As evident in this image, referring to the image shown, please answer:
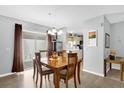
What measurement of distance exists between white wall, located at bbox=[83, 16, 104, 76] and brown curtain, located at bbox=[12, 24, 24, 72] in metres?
2.94

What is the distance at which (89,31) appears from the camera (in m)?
4.33

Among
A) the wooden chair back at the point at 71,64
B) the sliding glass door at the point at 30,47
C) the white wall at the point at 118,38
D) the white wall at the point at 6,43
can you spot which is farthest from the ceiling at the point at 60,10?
the sliding glass door at the point at 30,47

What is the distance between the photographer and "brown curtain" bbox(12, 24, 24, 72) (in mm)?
4109

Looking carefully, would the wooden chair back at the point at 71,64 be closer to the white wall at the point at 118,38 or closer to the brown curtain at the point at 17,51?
the brown curtain at the point at 17,51

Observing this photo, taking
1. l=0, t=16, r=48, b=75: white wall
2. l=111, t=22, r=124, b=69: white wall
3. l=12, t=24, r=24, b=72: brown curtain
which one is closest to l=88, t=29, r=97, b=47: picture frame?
l=111, t=22, r=124, b=69: white wall

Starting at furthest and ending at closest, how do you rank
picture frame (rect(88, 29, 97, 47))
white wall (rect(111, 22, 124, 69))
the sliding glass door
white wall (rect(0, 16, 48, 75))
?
the sliding glass door → white wall (rect(111, 22, 124, 69)) → picture frame (rect(88, 29, 97, 47)) → white wall (rect(0, 16, 48, 75))

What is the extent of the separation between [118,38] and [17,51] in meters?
4.86

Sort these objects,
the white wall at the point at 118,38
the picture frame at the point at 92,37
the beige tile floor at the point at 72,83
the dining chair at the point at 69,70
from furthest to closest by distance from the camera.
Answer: the white wall at the point at 118,38, the picture frame at the point at 92,37, the beige tile floor at the point at 72,83, the dining chair at the point at 69,70

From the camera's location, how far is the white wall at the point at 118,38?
4759mm

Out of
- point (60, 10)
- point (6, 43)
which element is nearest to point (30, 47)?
point (6, 43)

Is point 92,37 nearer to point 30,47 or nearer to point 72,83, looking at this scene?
point 72,83

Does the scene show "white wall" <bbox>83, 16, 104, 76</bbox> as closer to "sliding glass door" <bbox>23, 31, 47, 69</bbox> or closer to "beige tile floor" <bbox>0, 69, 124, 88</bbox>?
"beige tile floor" <bbox>0, 69, 124, 88</bbox>

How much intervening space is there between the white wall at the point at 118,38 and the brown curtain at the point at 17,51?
4558 mm
